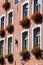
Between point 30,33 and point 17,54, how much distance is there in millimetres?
2503

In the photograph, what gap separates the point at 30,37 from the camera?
87.3ft

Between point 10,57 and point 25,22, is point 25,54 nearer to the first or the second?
point 25,22

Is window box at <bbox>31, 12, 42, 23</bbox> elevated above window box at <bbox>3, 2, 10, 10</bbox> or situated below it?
below

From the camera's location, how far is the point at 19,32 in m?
28.5

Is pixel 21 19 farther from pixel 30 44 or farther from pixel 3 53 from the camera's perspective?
pixel 3 53

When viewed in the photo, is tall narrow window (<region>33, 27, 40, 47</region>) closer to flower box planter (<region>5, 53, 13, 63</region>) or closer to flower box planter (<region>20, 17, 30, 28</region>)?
flower box planter (<region>20, 17, 30, 28</region>)

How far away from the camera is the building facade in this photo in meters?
25.9

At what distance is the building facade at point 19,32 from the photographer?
25906 millimetres

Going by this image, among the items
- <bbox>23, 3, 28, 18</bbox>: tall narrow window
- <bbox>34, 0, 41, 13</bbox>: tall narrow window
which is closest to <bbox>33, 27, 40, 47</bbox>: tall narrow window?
<bbox>34, 0, 41, 13</bbox>: tall narrow window

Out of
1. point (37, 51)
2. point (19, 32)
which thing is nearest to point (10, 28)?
point (19, 32)

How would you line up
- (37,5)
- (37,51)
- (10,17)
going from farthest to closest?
Answer: (10,17) → (37,5) → (37,51)

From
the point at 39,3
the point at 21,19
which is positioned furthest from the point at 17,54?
the point at 39,3

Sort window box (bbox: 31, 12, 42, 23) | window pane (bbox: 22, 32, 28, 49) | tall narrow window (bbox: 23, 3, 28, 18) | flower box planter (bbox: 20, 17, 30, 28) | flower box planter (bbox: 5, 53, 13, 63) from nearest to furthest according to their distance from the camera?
window box (bbox: 31, 12, 42, 23) → flower box planter (bbox: 20, 17, 30, 28) → window pane (bbox: 22, 32, 28, 49) → tall narrow window (bbox: 23, 3, 28, 18) → flower box planter (bbox: 5, 53, 13, 63)

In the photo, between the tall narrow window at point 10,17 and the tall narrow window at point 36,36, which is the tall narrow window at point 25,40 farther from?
the tall narrow window at point 10,17
